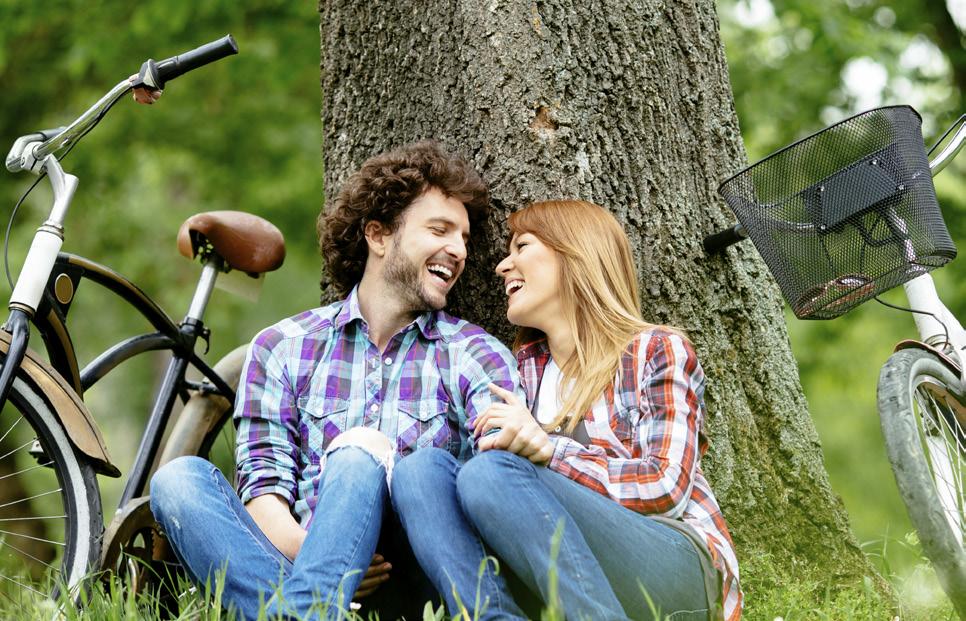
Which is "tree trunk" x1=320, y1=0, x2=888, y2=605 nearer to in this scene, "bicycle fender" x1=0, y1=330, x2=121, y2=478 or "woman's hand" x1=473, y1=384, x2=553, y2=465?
"woman's hand" x1=473, y1=384, x2=553, y2=465

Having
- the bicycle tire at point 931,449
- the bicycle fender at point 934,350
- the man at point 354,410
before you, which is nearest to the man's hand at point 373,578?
the man at point 354,410

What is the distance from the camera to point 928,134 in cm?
786

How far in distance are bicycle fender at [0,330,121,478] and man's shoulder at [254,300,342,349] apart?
1.69 feet

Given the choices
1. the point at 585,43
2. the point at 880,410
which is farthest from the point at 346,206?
the point at 880,410

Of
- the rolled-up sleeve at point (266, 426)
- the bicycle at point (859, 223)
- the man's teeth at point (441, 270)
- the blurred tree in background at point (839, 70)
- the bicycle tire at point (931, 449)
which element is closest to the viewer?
the bicycle tire at point (931, 449)

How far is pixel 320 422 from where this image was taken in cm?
289

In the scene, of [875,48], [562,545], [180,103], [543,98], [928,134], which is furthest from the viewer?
[180,103]

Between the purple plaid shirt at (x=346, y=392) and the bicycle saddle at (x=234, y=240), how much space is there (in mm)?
714

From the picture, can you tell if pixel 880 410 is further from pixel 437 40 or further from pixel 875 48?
pixel 875 48

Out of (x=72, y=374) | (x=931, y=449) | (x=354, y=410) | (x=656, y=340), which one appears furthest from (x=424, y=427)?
(x=931, y=449)

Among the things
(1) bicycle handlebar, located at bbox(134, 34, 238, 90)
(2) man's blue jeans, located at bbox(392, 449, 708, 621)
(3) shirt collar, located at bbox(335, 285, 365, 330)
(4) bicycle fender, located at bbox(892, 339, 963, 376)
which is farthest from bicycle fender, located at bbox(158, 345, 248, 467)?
(4) bicycle fender, located at bbox(892, 339, 963, 376)

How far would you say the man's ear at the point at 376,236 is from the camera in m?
3.22

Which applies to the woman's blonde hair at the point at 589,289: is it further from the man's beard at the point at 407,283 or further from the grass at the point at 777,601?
the grass at the point at 777,601

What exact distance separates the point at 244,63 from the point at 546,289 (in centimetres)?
580
